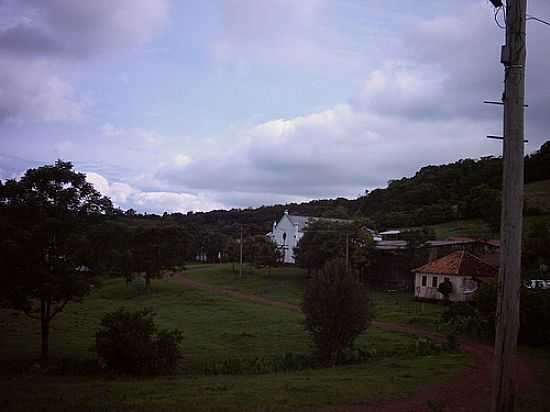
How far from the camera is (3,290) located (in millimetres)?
23891

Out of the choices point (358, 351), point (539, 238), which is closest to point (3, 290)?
point (358, 351)

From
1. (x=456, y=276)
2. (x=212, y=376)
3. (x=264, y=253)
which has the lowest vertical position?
(x=212, y=376)

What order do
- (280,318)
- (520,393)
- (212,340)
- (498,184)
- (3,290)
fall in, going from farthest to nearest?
(498,184) → (280,318) → (212,340) → (3,290) → (520,393)

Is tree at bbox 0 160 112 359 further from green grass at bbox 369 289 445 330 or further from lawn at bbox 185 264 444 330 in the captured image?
green grass at bbox 369 289 445 330

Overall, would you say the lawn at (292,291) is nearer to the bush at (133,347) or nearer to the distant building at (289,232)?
the distant building at (289,232)

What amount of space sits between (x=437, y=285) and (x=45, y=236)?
1286 inches

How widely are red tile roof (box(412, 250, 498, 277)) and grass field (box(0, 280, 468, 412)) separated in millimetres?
13763

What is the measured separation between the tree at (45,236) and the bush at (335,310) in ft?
35.1

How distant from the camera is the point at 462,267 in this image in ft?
145

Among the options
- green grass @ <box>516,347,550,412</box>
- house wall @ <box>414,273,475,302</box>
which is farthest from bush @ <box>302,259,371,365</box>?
house wall @ <box>414,273,475,302</box>

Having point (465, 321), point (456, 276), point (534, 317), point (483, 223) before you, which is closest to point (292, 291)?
point (456, 276)

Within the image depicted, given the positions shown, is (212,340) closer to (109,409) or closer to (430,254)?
(109,409)

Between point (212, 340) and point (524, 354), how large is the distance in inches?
644

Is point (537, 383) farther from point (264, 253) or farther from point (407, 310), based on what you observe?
point (264, 253)
